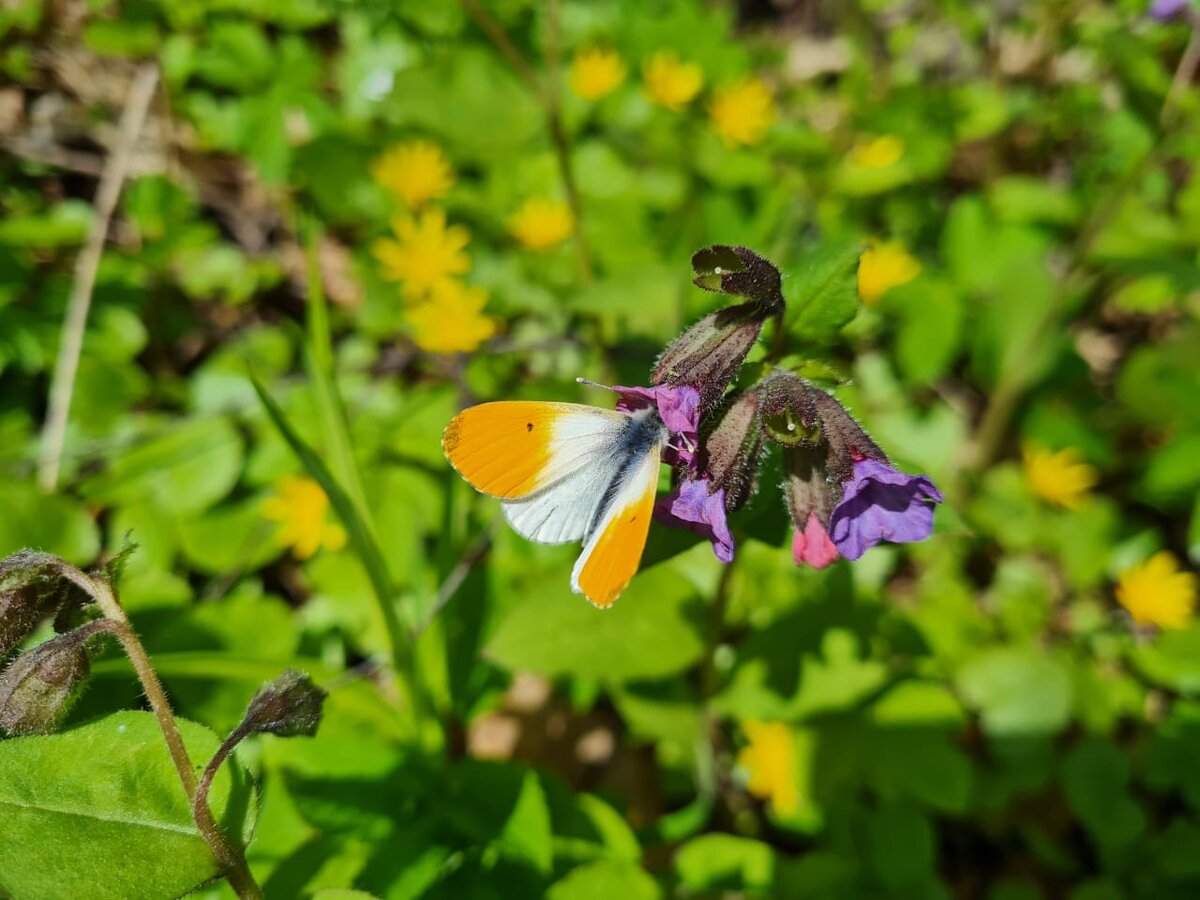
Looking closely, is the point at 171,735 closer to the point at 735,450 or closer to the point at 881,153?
the point at 735,450

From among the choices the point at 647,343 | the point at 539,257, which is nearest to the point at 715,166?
the point at 539,257

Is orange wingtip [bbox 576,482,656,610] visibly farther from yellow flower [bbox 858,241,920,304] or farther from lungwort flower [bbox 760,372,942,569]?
yellow flower [bbox 858,241,920,304]

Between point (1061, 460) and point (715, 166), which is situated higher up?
point (715, 166)

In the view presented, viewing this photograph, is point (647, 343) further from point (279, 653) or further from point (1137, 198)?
point (1137, 198)

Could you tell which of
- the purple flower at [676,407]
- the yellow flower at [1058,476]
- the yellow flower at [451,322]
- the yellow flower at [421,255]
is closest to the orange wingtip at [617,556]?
the purple flower at [676,407]

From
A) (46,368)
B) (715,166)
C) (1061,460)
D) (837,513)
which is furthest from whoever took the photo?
(715,166)

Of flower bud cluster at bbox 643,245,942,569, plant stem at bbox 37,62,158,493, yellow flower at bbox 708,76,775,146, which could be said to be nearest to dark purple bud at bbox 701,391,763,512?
flower bud cluster at bbox 643,245,942,569

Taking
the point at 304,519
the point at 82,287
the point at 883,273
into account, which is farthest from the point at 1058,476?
the point at 82,287
